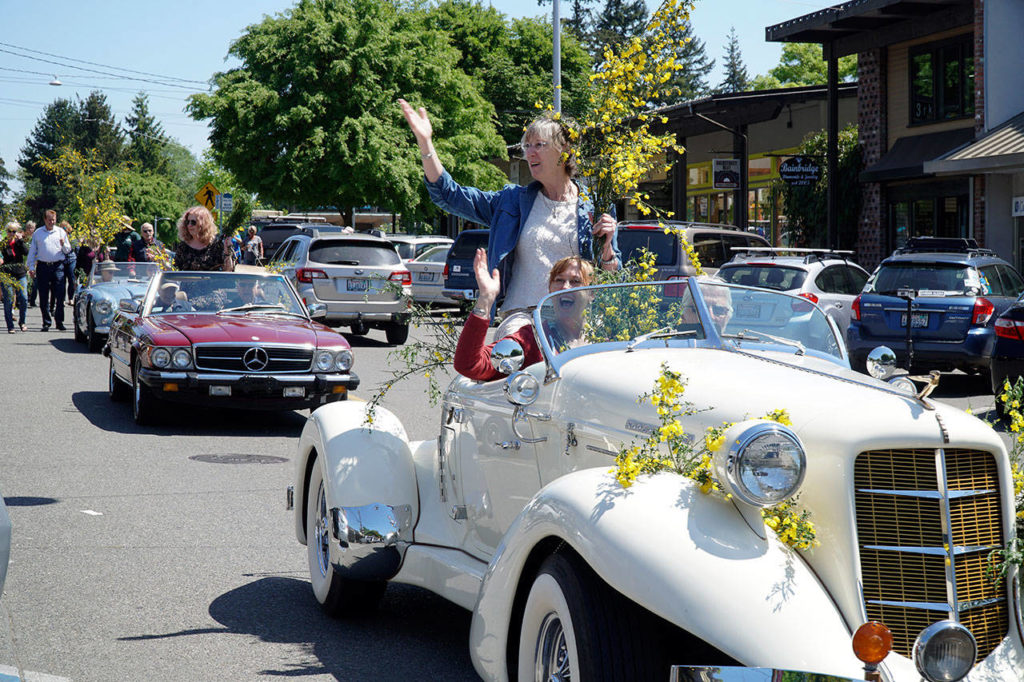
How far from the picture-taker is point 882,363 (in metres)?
4.37

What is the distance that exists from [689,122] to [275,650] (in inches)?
1245

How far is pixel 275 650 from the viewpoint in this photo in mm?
4988

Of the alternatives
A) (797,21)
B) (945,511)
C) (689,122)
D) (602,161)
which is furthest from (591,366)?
(689,122)

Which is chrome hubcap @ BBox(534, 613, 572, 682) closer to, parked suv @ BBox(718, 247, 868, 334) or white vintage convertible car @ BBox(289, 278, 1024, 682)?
white vintage convertible car @ BBox(289, 278, 1024, 682)

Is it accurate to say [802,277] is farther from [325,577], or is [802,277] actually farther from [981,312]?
[325,577]

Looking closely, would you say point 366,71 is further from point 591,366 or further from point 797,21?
point 591,366

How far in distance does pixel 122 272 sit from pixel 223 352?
977 cm

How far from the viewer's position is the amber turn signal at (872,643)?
9.14 feet

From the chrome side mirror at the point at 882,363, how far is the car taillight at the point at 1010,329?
823 cm

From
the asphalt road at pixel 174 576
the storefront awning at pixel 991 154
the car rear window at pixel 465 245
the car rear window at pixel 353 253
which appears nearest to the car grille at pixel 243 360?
the asphalt road at pixel 174 576

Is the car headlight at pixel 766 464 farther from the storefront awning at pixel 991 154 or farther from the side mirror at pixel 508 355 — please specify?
the storefront awning at pixel 991 154

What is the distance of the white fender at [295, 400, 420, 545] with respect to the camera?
5.21 meters

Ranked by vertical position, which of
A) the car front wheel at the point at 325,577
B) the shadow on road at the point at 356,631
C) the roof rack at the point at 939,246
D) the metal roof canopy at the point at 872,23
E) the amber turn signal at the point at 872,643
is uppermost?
the metal roof canopy at the point at 872,23

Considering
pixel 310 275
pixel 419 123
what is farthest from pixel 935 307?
pixel 419 123
